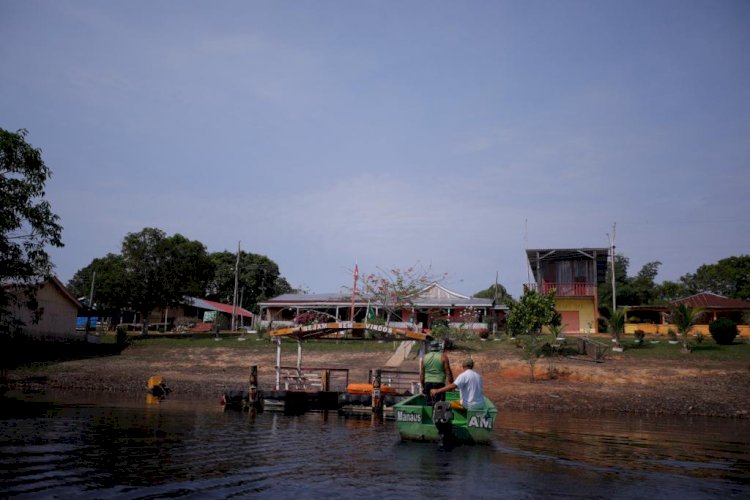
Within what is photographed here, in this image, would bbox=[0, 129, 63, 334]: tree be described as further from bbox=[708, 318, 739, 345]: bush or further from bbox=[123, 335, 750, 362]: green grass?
bbox=[708, 318, 739, 345]: bush

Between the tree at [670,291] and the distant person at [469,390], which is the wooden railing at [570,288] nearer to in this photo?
the tree at [670,291]

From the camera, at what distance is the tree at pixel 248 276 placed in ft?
255

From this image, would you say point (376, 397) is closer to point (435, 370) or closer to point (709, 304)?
point (435, 370)

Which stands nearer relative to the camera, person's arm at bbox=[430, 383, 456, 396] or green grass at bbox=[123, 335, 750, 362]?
person's arm at bbox=[430, 383, 456, 396]

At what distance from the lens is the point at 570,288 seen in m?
48.0

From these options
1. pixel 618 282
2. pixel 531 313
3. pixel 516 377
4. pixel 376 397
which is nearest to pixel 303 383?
pixel 376 397

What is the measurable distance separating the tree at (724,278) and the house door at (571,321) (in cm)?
2798

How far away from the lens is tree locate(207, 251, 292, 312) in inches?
3066

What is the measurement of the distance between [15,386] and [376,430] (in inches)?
899

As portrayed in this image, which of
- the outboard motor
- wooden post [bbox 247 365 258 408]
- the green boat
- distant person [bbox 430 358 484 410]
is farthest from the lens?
wooden post [bbox 247 365 258 408]

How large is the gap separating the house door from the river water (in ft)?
89.0

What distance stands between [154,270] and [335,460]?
41.5m

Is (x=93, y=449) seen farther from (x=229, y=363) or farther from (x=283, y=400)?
(x=229, y=363)

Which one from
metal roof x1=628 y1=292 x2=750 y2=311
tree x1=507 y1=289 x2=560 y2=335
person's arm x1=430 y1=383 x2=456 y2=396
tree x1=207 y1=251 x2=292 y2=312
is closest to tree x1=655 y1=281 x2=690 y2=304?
metal roof x1=628 y1=292 x2=750 y2=311
